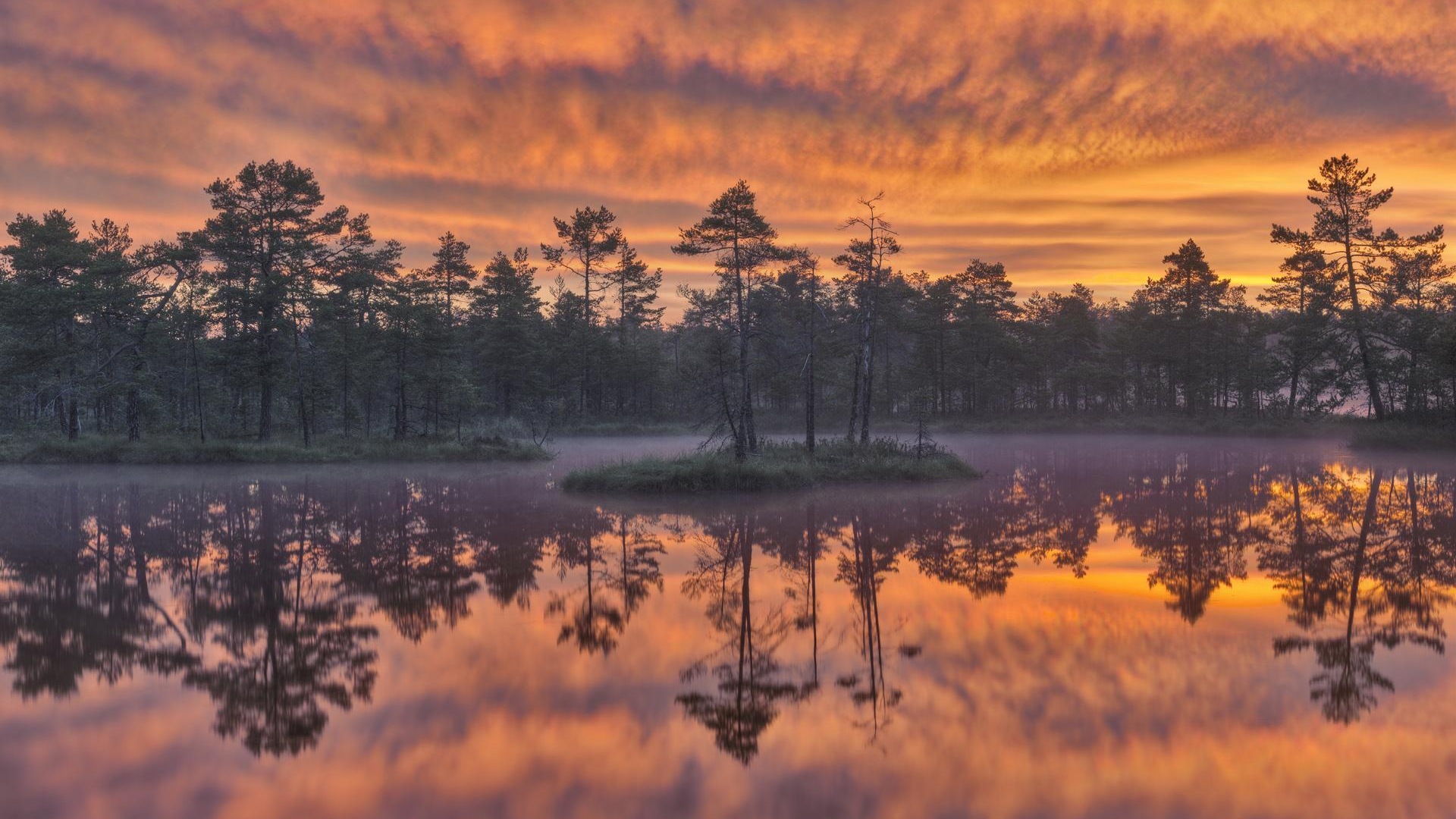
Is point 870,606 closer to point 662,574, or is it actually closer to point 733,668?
point 733,668

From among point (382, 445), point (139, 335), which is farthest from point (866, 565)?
point (139, 335)

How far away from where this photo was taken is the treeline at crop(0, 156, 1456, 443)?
3928 centimetres

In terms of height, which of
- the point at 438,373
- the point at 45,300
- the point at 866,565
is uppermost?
the point at 45,300

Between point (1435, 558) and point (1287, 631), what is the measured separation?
324 inches

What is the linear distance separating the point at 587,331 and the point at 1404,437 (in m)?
59.0

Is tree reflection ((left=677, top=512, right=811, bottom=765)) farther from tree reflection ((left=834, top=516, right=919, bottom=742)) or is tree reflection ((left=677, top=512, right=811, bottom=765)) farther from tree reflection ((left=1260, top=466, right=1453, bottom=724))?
tree reflection ((left=1260, top=466, right=1453, bottom=724))

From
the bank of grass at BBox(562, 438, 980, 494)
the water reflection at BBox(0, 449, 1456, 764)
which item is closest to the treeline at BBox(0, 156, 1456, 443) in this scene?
the bank of grass at BBox(562, 438, 980, 494)

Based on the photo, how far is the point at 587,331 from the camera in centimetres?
6962

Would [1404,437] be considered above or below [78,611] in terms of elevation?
above

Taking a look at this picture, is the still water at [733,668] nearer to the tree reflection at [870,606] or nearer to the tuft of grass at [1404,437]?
the tree reflection at [870,606]

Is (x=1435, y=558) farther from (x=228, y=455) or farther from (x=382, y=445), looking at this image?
(x=228, y=455)

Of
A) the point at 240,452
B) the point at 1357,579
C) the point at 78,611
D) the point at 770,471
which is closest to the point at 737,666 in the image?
the point at 78,611

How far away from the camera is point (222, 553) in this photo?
17.3m

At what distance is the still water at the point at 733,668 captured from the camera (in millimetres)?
→ 6648
